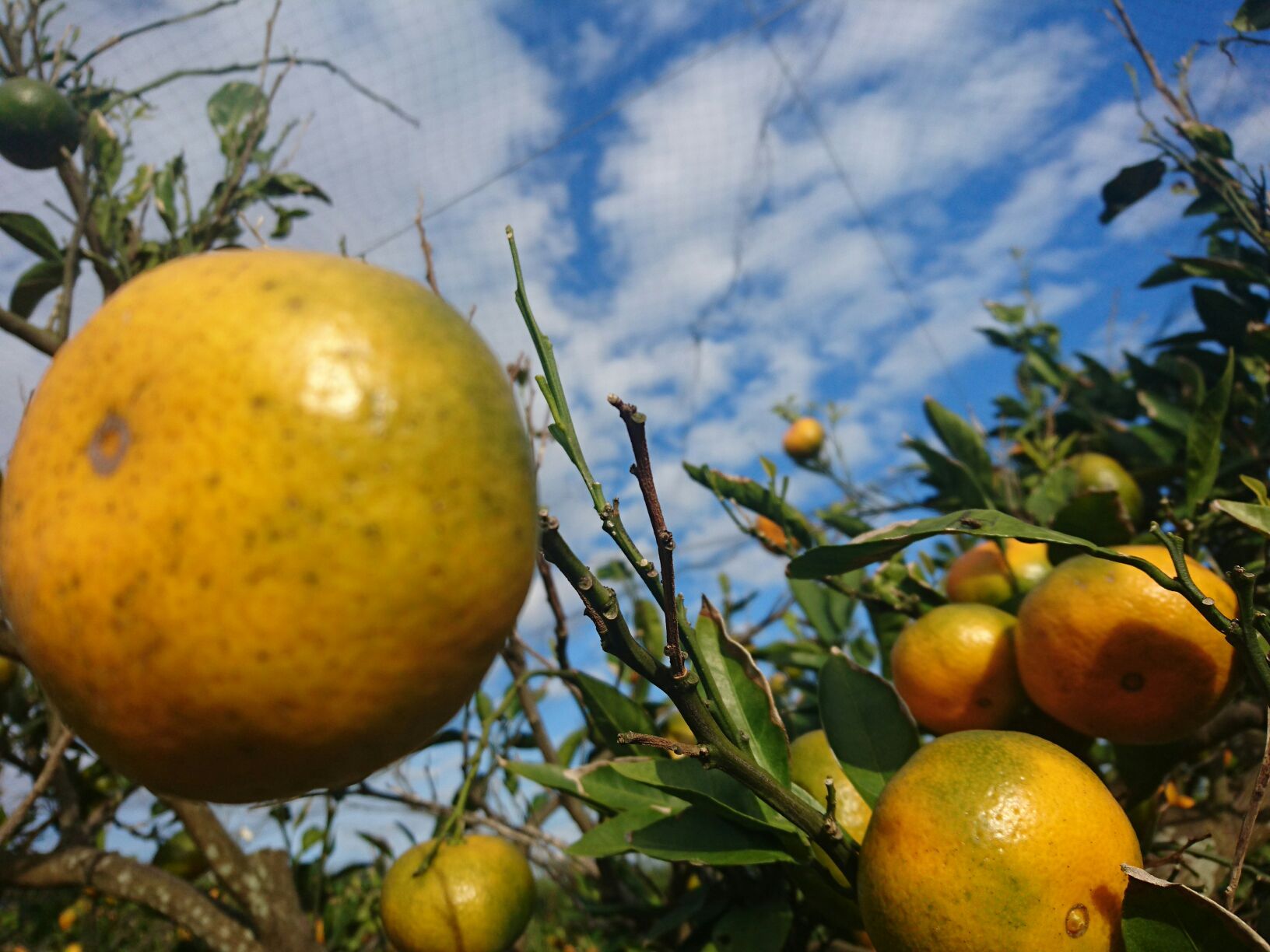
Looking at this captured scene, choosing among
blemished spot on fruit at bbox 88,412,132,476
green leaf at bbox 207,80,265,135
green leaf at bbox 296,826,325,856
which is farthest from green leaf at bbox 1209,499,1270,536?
green leaf at bbox 207,80,265,135

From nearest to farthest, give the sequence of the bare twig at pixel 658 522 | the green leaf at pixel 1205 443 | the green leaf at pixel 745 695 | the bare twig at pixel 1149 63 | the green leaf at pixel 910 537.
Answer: the bare twig at pixel 658 522, the green leaf at pixel 910 537, the green leaf at pixel 745 695, the green leaf at pixel 1205 443, the bare twig at pixel 1149 63

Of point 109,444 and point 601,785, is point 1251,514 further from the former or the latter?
point 109,444

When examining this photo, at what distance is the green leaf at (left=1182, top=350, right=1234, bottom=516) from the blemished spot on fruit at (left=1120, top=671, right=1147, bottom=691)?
15.3 inches

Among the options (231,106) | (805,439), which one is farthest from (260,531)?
(805,439)

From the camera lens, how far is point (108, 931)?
3.03 m

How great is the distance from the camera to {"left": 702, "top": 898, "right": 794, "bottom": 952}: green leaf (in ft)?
2.68

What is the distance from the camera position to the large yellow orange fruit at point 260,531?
1.23ft

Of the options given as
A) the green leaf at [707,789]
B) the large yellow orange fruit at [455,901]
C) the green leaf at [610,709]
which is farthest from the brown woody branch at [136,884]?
the green leaf at [707,789]

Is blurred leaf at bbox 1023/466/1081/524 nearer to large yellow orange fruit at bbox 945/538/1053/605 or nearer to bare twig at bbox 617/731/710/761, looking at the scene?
large yellow orange fruit at bbox 945/538/1053/605

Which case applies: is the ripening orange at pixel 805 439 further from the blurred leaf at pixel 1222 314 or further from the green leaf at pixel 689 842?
the green leaf at pixel 689 842

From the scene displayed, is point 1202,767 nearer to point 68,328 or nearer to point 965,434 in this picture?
point 965,434

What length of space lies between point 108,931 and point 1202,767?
340 centimetres

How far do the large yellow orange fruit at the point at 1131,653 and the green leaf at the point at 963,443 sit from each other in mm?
507

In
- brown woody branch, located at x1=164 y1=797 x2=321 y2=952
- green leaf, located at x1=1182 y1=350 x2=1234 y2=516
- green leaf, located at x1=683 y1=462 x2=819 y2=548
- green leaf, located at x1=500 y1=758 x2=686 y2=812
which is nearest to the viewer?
green leaf, located at x1=500 y1=758 x2=686 y2=812
